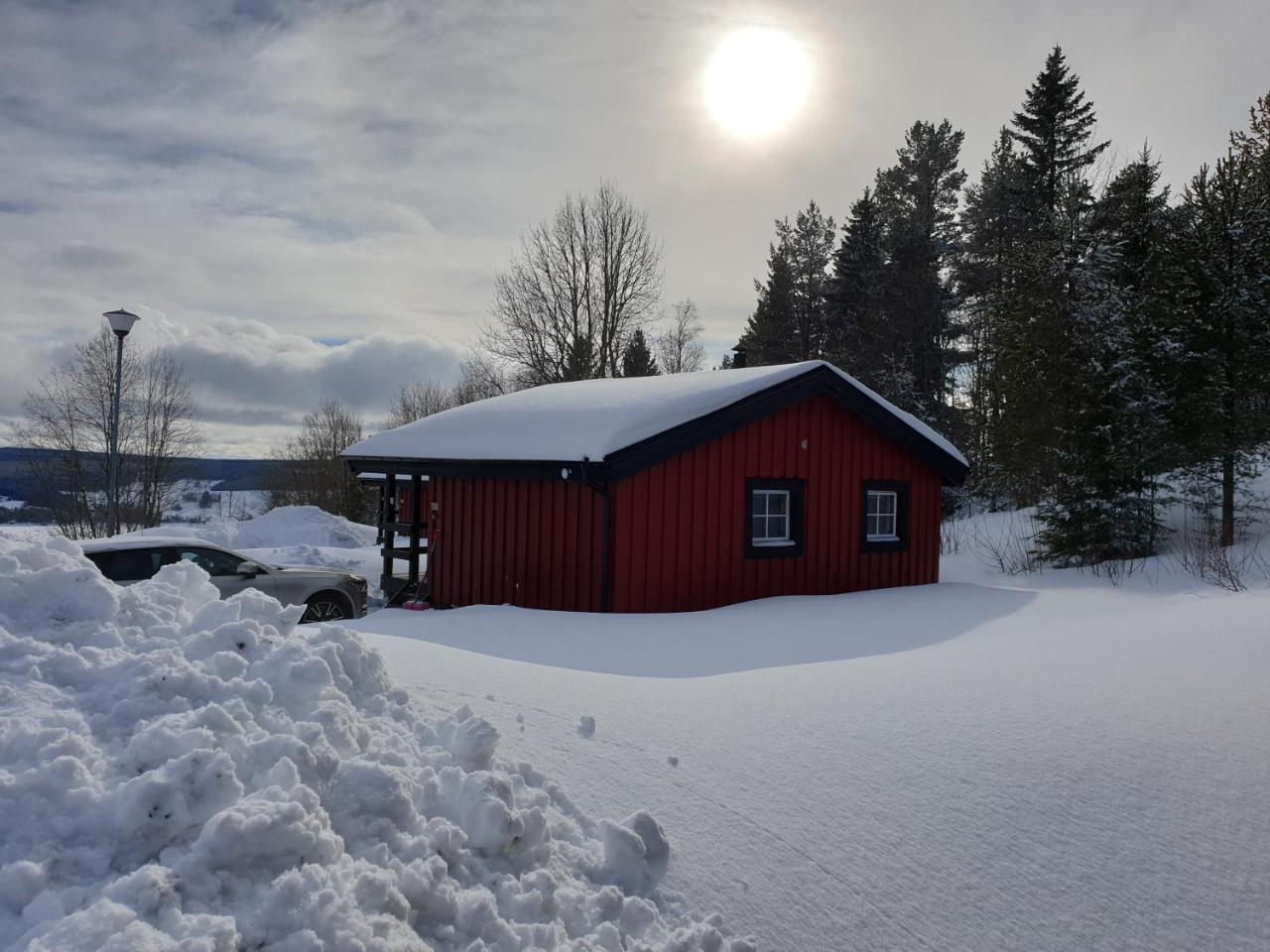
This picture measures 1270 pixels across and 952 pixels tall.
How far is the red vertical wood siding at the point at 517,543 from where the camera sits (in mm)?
10391

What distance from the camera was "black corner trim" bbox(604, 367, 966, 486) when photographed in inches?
388

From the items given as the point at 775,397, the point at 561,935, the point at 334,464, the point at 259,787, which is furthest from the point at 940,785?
the point at 334,464

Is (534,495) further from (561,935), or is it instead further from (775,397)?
(561,935)

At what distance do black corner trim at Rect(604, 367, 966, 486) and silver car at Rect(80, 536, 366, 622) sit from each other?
152 inches

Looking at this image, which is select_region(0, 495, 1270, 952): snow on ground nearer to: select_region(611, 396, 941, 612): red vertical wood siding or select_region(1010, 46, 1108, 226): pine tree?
select_region(611, 396, 941, 612): red vertical wood siding

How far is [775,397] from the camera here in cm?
1117

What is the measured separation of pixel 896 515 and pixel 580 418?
549 centimetres

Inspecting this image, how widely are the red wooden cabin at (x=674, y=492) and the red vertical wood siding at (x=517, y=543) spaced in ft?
0.08

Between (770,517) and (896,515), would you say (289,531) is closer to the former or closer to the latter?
(770,517)

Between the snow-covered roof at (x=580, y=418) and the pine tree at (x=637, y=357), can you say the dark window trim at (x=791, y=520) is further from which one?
the pine tree at (x=637, y=357)

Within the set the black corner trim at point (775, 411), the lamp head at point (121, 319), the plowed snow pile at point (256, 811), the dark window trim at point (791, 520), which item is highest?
the lamp head at point (121, 319)

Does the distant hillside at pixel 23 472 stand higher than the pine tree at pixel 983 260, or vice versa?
the pine tree at pixel 983 260

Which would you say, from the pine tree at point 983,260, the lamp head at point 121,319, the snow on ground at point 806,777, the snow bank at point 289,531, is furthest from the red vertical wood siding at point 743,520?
the snow bank at point 289,531

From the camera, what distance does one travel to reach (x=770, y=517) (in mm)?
11664
